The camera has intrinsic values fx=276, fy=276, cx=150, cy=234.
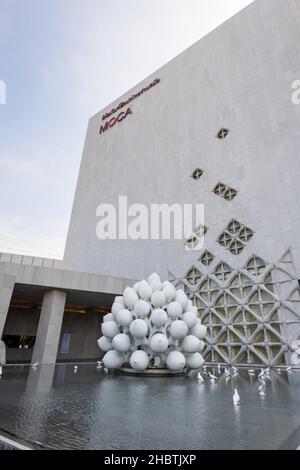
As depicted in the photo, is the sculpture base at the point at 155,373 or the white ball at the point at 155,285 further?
the white ball at the point at 155,285

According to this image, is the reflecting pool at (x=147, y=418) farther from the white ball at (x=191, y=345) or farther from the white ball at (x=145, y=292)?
the white ball at (x=145, y=292)

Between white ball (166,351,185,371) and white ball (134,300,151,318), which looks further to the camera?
white ball (134,300,151,318)

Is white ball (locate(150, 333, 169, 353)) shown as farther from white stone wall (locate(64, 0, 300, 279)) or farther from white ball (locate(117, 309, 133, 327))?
white stone wall (locate(64, 0, 300, 279))

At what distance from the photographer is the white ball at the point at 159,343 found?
934 centimetres

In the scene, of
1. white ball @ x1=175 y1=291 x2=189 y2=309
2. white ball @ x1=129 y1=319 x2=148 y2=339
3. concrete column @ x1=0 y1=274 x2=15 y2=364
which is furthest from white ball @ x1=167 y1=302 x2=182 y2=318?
concrete column @ x1=0 y1=274 x2=15 y2=364

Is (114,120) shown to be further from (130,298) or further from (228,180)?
(130,298)

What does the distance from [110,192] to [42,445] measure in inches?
986

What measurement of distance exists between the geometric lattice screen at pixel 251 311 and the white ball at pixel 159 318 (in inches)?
291

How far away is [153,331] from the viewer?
33.3 ft

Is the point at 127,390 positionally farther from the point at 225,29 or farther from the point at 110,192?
the point at 225,29

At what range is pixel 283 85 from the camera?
18109mm

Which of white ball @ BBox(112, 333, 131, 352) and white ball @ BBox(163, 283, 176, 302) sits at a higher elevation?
white ball @ BBox(163, 283, 176, 302)

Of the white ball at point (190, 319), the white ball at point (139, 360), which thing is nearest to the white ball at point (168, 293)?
the white ball at point (190, 319)

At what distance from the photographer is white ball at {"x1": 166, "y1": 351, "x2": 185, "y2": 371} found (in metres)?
9.61
